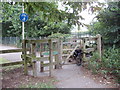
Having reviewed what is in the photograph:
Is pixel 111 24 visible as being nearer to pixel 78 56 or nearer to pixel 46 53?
pixel 78 56

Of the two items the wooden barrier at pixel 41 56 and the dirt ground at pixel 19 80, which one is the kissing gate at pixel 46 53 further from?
the dirt ground at pixel 19 80

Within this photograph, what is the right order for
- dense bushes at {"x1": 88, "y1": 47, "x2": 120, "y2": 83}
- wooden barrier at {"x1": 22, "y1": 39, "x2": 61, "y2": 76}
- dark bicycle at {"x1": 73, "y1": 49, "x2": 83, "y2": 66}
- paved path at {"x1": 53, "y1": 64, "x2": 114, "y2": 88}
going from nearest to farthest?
paved path at {"x1": 53, "y1": 64, "x2": 114, "y2": 88}, wooden barrier at {"x1": 22, "y1": 39, "x2": 61, "y2": 76}, dense bushes at {"x1": 88, "y1": 47, "x2": 120, "y2": 83}, dark bicycle at {"x1": 73, "y1": 49, "x2": 83, "y2": 66}

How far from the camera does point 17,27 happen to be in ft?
59.6

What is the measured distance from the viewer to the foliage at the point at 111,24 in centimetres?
741

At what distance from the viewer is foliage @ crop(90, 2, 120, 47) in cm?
741

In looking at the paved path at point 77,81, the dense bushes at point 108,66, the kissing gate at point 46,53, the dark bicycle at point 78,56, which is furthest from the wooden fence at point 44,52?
the dense bushes at point 108,66

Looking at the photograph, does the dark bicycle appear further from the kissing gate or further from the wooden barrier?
the wooden barrier

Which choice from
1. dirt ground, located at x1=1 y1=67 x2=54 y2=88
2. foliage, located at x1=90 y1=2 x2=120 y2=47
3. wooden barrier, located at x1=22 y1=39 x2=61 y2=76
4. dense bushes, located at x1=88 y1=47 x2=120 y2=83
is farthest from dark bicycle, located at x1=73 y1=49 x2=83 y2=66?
dirt ground, located at x1=1 y1=67 x2=54 y2=88

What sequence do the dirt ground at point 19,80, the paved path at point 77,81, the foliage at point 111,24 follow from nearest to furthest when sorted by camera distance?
the dirt ground at point 19,80 → the paved path at point 77,81 → the foliage at point 111,24

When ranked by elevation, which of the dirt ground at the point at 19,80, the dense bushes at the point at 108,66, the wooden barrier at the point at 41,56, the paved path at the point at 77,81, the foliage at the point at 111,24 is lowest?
the paved path at the point at 77,81

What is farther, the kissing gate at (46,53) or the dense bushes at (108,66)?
the dense bushes at (108,66)

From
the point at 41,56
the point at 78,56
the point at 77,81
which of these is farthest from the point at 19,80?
the point at 78,56

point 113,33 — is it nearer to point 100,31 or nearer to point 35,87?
point 100,31

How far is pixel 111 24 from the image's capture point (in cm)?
778
